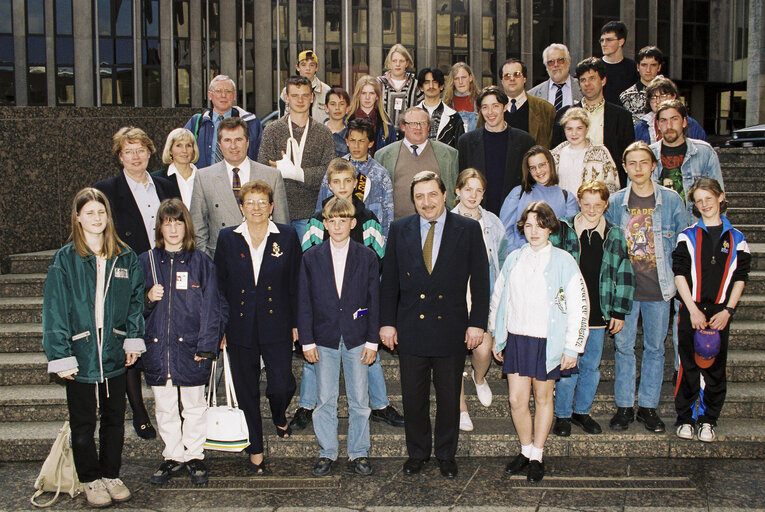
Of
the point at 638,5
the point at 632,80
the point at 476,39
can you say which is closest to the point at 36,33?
the point at 476,39

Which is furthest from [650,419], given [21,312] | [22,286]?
[22,286]

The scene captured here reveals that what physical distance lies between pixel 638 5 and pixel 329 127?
126ft

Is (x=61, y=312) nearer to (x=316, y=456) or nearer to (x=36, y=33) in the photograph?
(x=316, y=456)

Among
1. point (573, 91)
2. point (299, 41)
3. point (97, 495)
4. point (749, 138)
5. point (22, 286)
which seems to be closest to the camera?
point (97, 495)

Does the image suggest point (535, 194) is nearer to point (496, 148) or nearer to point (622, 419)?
point (496, 148)

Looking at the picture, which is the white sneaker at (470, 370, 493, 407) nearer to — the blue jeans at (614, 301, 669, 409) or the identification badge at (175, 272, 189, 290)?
the blue jeans at (614, 301, 669, 409)

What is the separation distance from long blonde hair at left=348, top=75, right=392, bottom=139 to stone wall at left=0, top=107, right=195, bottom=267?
10.6ft

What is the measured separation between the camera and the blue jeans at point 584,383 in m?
A: 5.86

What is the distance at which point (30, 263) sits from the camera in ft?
25.7

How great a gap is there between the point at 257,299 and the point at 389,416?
1584 mm

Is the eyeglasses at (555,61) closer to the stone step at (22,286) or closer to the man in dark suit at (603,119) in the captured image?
the man in dark suit at (603,119)

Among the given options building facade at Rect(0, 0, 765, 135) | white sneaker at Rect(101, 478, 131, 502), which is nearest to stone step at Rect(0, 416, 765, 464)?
white sneaker at Rect(101, 478, 131, 502)

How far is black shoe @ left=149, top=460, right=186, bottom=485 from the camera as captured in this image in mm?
5332

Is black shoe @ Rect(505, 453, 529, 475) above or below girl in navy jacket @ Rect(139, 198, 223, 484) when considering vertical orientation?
below
